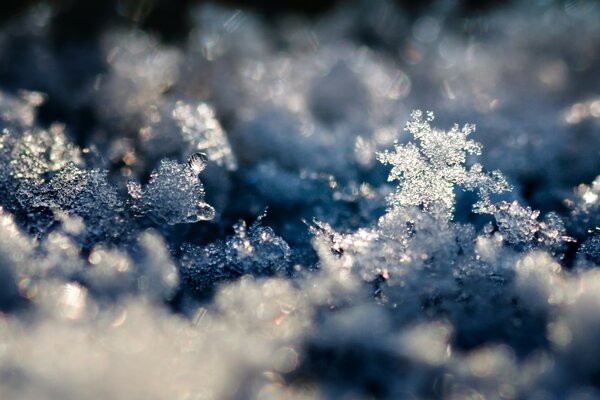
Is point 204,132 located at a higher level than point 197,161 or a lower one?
higher

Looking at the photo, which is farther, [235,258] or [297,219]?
[297,219]

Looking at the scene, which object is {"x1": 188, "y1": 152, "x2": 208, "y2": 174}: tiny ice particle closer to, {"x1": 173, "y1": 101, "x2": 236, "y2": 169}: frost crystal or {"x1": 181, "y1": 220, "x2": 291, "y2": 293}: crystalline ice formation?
{"x1": 173, "y1": 101, "x2": 236, "y2": 169}: frost crystal

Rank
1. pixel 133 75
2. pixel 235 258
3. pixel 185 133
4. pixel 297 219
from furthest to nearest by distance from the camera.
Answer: pixel 133 75
pixel 185 133
pixel 297 219
pixel 235 258

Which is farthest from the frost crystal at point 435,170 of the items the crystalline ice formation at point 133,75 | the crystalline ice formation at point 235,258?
the crystalline ice formation at point 133,75

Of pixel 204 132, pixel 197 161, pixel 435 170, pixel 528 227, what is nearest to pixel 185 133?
pixel 204 132

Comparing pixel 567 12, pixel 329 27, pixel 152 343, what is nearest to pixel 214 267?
pixel 152 343

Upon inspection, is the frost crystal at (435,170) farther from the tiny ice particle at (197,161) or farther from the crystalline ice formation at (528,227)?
the tiny ice particle at (197,161)

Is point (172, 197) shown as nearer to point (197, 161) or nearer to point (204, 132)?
point (197, 161)

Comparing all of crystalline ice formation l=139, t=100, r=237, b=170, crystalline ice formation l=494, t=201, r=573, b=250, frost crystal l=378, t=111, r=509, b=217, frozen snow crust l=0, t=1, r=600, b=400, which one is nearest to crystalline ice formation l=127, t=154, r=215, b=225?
frozen snow crust l=0, t=1, r=600, b=400
